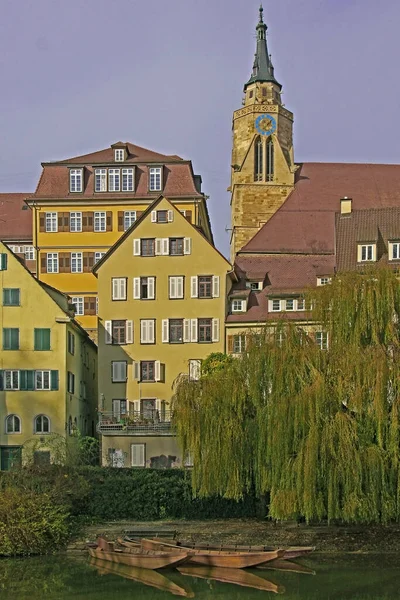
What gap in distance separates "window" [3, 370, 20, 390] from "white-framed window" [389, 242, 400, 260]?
2031cm

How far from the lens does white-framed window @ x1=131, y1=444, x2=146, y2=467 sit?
162 feet

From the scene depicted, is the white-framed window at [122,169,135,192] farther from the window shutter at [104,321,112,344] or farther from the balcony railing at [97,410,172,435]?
the balcony railing at [97,410,172,435]

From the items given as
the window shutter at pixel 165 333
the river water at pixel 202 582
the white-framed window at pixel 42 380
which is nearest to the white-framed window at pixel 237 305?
the window shutter at pixel 165 333

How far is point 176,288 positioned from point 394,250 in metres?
11.7

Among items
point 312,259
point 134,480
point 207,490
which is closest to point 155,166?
point 312,259

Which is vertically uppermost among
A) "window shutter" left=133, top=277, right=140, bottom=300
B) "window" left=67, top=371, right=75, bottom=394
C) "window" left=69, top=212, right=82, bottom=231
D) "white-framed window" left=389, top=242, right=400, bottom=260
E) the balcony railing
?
"window" left=69, top=212, right=82, bottom=231

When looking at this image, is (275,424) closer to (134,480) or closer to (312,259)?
(134,480)

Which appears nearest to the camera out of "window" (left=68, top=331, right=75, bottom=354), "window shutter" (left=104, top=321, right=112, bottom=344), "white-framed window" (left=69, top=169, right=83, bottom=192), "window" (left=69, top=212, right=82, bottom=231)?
"window" (left=68, top=331, right=75, bottom=354)

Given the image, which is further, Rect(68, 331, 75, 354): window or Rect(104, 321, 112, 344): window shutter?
Rect(104, 321, 112, 344): window shutter

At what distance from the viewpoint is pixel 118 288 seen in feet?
182

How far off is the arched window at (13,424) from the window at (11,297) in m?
5.42

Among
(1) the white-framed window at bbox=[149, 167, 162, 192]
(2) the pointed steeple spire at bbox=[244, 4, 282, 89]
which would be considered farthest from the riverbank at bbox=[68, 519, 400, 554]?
(2) the pointed steeple spire at bbox=[244, 4, 282, 89]

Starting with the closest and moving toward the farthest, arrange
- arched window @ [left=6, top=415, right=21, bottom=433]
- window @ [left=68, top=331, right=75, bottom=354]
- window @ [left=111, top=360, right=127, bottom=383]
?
arched window @ [left=6, top=415, right=21, bottom=433] → window @ [left=68, top=331, right=75, bottom=354] → window @ [left=111, top=360, right=127, bottom=383]

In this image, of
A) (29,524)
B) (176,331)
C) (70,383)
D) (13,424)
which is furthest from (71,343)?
(29,524)
